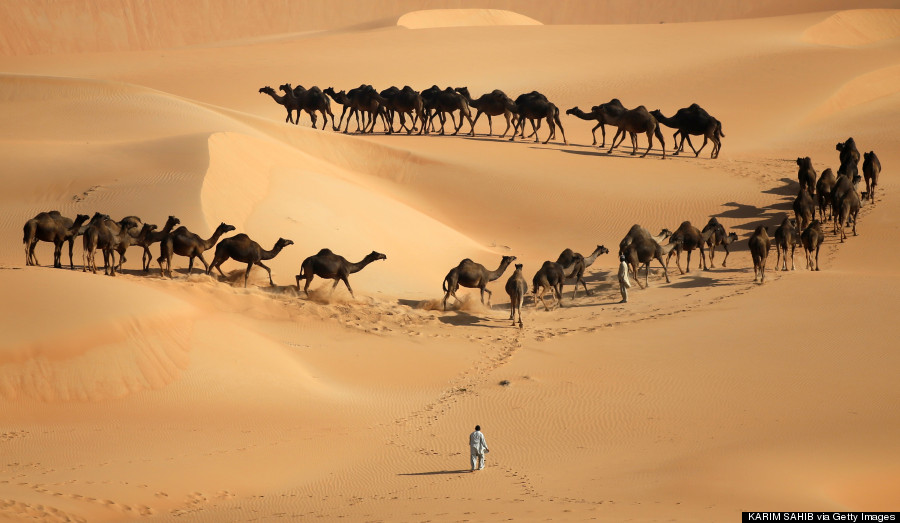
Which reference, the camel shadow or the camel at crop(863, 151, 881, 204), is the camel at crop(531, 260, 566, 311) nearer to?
the camel shadow

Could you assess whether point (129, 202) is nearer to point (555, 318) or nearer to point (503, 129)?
point (555, 318)

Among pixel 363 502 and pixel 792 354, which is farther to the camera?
pixel 792 354

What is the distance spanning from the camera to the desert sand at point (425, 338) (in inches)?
470

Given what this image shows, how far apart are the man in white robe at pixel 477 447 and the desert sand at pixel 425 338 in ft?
0.53

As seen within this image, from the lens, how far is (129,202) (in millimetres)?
22047

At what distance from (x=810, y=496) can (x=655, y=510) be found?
5.86 ft

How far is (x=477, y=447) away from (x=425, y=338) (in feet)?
19.2

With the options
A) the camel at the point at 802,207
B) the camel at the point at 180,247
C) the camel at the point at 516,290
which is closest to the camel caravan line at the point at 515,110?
the camel at the point at 802,207

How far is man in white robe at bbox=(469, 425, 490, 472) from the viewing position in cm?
1231

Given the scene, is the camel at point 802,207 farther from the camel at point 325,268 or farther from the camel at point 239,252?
the camel at point 239,252

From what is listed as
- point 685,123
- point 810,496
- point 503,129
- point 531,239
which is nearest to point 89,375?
point 810,496

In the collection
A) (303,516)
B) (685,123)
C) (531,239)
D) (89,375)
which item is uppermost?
(685,123)

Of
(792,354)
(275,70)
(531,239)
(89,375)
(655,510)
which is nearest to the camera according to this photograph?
(655,510)

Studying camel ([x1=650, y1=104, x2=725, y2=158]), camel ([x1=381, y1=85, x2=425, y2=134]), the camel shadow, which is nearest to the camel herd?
the camel shadow
